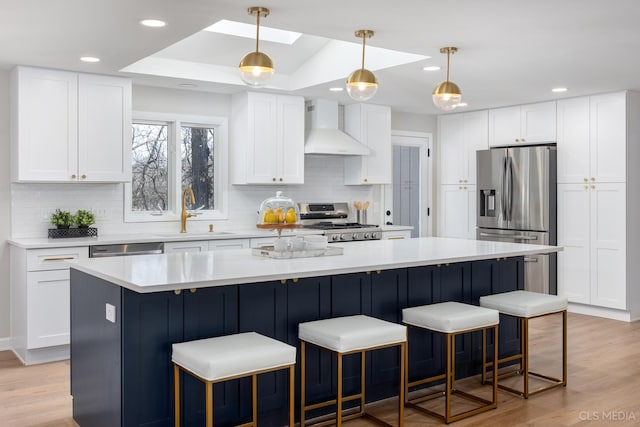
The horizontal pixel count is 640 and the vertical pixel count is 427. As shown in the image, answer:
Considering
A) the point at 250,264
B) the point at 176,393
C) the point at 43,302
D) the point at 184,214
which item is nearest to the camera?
the point at 176,393

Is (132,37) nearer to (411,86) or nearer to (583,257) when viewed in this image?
(411,86)

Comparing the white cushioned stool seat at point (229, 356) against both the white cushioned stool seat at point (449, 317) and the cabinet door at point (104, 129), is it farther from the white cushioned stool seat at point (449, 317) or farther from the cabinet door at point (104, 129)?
the cabinet door at point (104, 129)

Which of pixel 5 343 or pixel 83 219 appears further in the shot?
pixel 83 219

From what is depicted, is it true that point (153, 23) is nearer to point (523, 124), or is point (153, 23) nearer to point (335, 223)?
point (335, 223)

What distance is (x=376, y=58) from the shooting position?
5.17 meters

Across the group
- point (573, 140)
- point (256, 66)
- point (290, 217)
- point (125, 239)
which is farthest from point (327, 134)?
point (256, 66)

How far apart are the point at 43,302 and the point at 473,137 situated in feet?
17.1

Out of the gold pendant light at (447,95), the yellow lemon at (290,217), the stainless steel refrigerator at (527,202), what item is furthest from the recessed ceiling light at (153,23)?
the stainless steel refrigerator at (527,202)

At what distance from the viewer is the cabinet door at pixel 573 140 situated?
21.3 feet

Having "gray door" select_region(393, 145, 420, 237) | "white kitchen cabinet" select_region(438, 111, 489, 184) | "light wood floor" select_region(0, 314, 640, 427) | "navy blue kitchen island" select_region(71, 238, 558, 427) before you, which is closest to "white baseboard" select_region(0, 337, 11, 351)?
"light wood floor" select_region(0, 314, 640, 427)

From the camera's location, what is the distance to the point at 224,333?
322 centimetres

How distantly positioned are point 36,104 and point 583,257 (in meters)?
5.46

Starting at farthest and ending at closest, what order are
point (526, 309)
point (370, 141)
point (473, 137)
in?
point (473, 137) < point (370, 141) < point (526, 309)

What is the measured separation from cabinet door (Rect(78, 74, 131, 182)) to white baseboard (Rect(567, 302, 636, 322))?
4.81m
